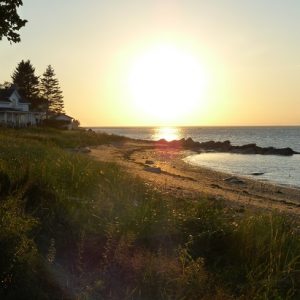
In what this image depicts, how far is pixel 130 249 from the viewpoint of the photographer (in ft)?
20.2

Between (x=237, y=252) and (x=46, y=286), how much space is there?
294 cm

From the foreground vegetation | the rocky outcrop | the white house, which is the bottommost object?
the rocky outcrop

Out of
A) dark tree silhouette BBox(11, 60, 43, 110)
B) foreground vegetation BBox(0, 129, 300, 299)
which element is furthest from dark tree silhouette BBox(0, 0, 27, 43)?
dark tree silhouette BBox(11, 60, 43, 110)

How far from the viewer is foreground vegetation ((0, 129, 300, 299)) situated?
5.11 meters

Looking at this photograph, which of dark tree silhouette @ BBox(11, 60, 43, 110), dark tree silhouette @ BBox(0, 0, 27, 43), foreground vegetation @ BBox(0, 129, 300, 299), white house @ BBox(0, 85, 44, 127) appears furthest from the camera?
dark tree silhouette @ BBox(11, 60, 43, 110)

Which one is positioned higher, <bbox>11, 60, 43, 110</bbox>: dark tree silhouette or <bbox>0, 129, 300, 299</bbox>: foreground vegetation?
<bbox>11, 60, 43, 110</bbox>: dark tree silhouette

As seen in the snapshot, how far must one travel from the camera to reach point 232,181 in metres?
26.0

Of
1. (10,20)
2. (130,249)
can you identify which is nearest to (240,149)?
(10,20)

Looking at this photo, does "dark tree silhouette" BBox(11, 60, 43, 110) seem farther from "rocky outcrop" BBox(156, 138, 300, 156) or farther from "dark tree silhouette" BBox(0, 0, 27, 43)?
"dark tree silhouette" BBox(0, 0, 27, 43)

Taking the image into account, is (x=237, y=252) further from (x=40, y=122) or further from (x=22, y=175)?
(x=40, y=122)

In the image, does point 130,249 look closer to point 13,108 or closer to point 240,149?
point 240,149

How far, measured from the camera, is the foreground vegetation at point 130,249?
16.8 ft

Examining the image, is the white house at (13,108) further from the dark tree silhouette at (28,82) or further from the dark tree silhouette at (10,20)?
the dark tree silhouette at (10,20)

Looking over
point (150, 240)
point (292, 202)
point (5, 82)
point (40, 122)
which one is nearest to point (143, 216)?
point (150, 240)
